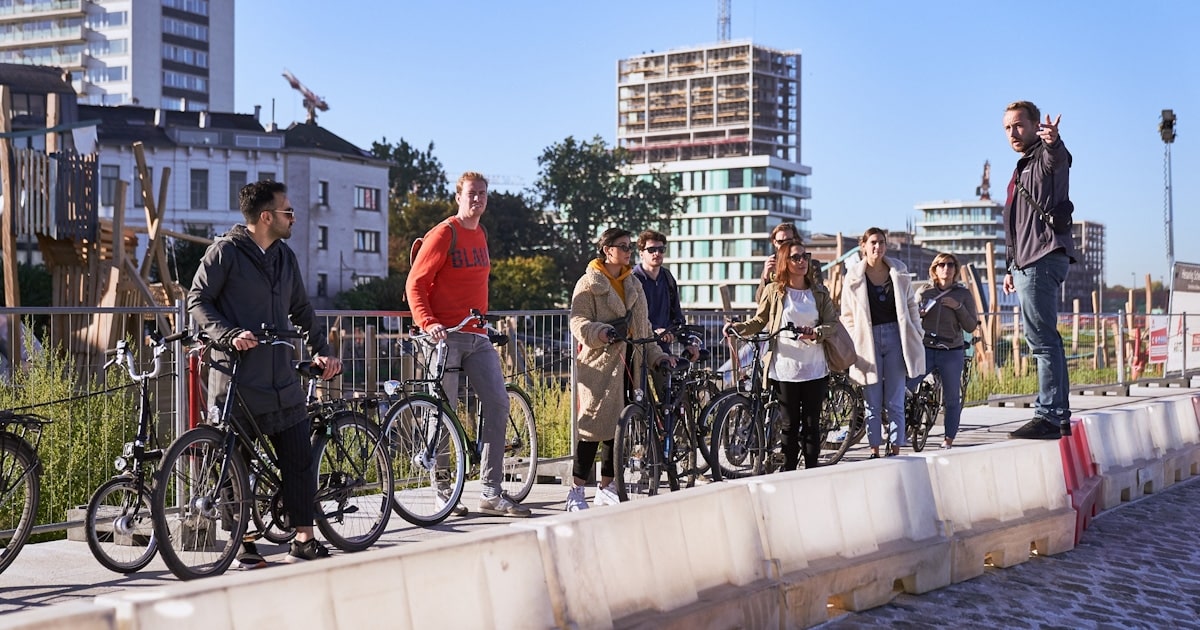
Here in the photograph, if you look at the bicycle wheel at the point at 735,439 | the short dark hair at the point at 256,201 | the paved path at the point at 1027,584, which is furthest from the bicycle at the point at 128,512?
the bicycle wheel at the point at 735,439

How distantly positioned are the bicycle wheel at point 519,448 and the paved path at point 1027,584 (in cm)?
18

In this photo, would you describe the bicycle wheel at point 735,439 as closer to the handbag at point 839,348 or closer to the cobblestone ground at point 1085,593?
the handbag at point 839,348

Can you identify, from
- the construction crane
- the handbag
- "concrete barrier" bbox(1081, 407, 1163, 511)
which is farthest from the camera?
the construction crane

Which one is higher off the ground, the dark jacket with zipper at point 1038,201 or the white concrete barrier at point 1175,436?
the dark jacket with zipper at point 1038,201

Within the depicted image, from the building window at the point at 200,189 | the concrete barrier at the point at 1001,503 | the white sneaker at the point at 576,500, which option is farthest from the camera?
the building window at the point at 200,189

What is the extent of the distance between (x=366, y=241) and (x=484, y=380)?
81336 millimetres

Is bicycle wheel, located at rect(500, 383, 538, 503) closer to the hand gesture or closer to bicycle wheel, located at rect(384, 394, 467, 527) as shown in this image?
bicycle wheel, located at rect(384, 394, 467, 527)

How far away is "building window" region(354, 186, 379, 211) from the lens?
8962 cm

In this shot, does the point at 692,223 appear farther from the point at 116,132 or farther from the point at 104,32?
the point at 116,132

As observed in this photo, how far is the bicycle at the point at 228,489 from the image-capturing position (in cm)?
683

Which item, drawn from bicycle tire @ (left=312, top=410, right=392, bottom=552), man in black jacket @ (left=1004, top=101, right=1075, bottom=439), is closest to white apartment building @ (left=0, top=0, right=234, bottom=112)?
man in black jacket @ (left=1004, top=101, right=1075, bottom=439)

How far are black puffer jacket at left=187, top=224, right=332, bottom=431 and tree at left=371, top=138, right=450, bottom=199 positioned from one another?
103 m

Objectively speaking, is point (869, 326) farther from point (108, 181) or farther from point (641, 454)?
point (108, 181)

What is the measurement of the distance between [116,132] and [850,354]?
271 ft
